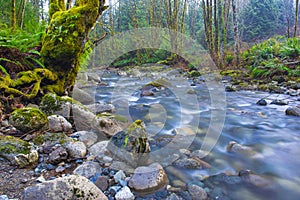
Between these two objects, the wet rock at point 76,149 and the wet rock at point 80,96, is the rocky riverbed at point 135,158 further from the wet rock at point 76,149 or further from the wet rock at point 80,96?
the wet rock at point 80,96

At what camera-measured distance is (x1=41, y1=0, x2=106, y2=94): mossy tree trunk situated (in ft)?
14.3

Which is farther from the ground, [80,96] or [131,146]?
[80,96]

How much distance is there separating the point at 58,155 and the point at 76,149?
0.22 metres

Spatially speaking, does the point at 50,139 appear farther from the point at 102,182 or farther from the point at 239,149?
the point at 239,149

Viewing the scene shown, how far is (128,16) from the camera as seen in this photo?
29844 millimetres

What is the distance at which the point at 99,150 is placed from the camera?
2719mm

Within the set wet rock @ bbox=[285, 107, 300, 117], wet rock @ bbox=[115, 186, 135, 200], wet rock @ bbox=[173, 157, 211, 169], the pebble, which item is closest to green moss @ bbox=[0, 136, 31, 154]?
the pebble

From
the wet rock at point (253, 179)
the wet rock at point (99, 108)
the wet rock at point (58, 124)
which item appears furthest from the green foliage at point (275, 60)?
the wet rock at point (58, 124)

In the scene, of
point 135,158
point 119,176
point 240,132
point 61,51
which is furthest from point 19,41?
point 240,132

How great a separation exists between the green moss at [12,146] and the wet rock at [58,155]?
23cm

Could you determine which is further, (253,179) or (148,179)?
(253,179)

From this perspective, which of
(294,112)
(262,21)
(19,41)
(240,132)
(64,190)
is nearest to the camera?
(64,190)

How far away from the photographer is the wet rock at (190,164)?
2.63 m

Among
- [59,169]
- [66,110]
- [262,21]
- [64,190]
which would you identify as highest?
[262,21]
